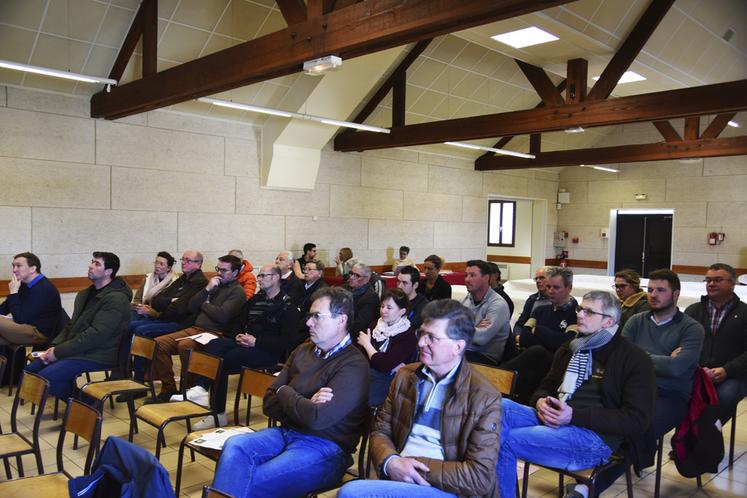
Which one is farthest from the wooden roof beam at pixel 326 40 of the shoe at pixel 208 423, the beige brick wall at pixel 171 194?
the shoe at pixel 208 423

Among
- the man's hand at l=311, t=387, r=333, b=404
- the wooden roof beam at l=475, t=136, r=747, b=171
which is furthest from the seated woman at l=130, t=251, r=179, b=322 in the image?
the wooden roof beam at l=475, t=136, r=747, b=171

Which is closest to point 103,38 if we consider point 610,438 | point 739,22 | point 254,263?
point 254,263

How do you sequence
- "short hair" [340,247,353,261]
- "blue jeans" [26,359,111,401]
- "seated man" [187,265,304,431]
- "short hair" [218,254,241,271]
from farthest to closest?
1. "short hair" [340,247,353,261]
2. "short hair" [218,254,241,271]
3. "seated man" [187,265,304,431]
4. "blue jeans" [26,359,111,401]

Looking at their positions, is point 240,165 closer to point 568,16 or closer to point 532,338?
point 568,16

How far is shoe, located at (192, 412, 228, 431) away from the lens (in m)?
4.11

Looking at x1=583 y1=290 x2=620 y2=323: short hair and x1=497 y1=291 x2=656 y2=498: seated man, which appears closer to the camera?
x1=497 y1=291 x2=656 y2=498: seated man

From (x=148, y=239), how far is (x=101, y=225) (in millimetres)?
642

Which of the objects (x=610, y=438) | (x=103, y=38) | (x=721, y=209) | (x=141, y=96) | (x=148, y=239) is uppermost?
(x=103, y=38)

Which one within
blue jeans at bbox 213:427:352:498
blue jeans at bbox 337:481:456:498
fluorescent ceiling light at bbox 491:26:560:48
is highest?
fluorescent ceiling light at bbox 491:26:560:48

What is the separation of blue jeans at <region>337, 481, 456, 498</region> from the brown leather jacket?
0.03 meters

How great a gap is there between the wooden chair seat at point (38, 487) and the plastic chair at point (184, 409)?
0.73m

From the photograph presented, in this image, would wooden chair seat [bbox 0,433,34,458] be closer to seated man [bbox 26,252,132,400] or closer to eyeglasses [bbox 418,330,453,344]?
seated man [bbox 26,252,132,400]

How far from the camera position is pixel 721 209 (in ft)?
41.5

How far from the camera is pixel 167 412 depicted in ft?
10.8
